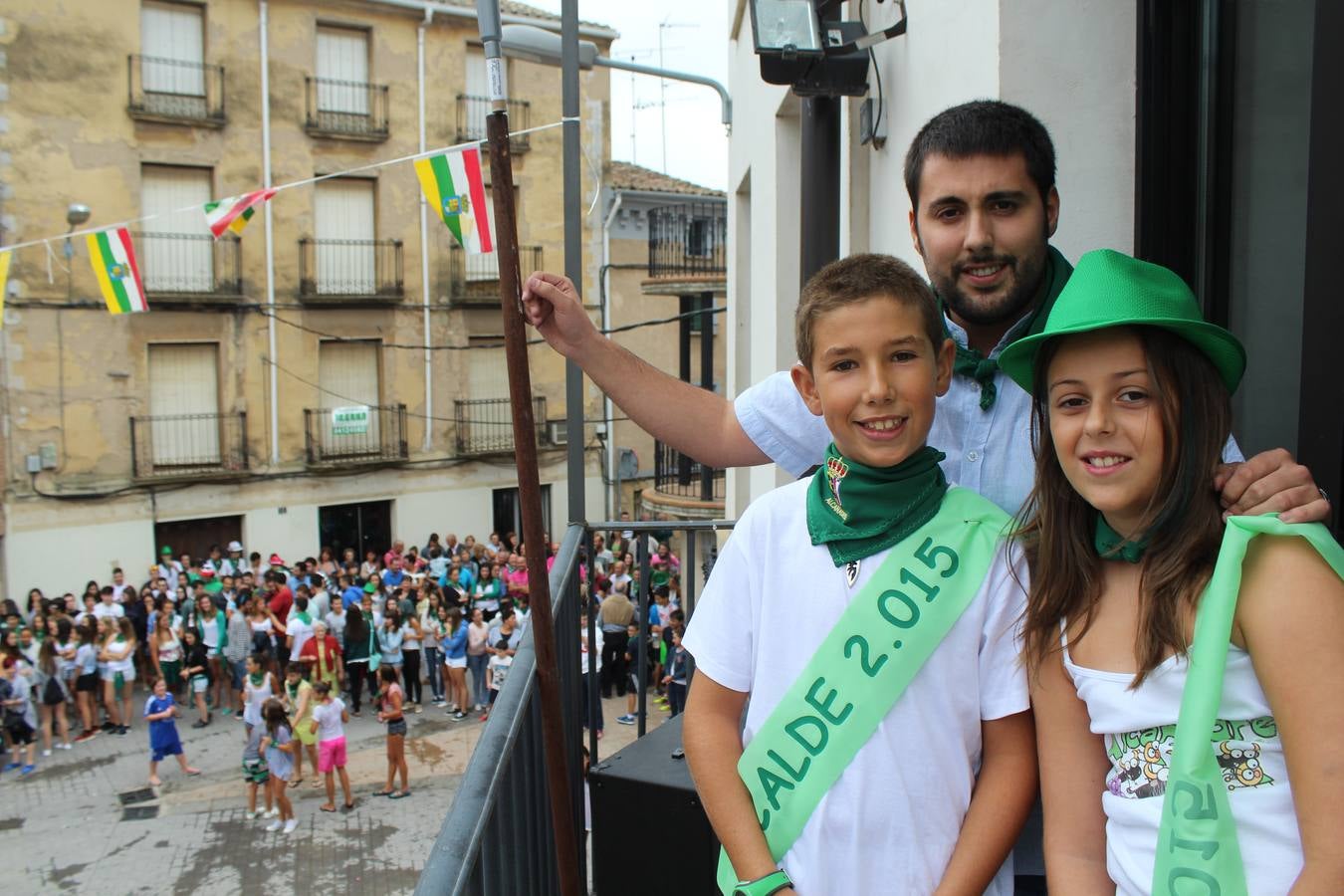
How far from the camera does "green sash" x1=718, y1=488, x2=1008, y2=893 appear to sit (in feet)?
5.54

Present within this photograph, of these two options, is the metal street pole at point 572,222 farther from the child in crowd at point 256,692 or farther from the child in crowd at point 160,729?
the child in crowd at point 160,729

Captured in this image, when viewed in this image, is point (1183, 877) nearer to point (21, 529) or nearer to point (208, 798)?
point (208, 798)

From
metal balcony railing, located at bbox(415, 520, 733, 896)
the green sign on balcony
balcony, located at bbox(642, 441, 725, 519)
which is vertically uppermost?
the green sign on balcony

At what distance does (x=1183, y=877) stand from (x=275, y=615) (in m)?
15.7

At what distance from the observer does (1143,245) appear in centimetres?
282

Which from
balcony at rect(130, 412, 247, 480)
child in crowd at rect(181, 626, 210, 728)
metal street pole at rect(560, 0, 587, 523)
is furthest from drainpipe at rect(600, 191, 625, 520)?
metal street pole at rect(560, 0, 587, 523)

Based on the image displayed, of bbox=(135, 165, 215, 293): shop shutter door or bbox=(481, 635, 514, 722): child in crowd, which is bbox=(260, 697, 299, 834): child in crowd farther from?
bbox=(135, 165, 215, 293): shop shutter door

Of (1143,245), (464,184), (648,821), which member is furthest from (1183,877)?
(464,184)

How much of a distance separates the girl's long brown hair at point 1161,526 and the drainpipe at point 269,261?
21.2 m

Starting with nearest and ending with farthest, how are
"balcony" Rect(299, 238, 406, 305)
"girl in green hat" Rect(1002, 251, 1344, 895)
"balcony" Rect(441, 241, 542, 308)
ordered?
"girl in green hat" Rect(1002, 251, 1344, 895) < "balcony" Rect(299, 238, 406, 305) < "balcony" Rect(441, 241, 542, 308)

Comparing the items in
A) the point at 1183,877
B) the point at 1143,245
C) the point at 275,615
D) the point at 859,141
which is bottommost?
the point at 275,615

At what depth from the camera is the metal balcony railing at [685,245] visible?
2045cm

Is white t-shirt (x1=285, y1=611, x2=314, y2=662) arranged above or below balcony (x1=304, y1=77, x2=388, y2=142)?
below

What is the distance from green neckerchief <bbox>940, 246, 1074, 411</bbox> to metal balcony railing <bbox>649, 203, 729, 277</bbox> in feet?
56.7
